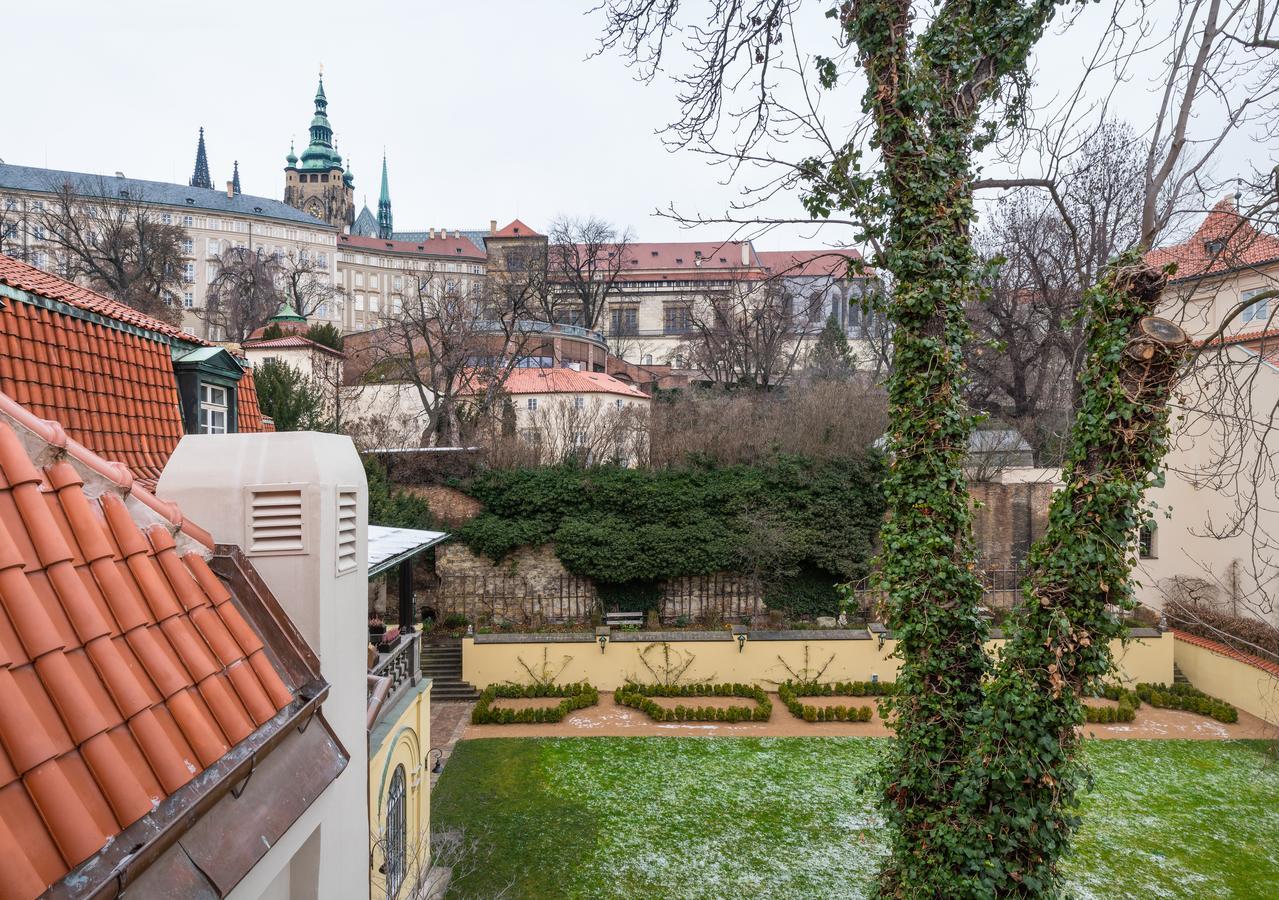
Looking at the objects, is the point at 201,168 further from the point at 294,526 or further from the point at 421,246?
the point at 294,526

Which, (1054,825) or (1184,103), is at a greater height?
(1184,103)

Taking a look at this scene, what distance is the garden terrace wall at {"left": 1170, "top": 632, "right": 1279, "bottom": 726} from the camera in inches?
661

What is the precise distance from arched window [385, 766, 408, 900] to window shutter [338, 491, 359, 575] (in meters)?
5.06

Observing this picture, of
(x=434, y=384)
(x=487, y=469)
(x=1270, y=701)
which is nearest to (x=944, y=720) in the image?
(x=1270, y=701)

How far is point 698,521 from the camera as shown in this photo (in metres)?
22.9

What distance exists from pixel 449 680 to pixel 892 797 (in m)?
15.4

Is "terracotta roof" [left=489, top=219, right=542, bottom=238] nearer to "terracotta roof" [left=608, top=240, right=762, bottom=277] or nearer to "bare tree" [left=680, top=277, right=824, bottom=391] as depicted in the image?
"terracotta roof" [left=608, top=240, right=762, bottom=277]

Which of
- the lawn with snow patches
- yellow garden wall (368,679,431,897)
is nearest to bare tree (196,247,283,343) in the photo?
the lawn with snow patches

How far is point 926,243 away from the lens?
229 inches

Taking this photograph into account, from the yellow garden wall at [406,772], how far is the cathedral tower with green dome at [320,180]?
83183 mm

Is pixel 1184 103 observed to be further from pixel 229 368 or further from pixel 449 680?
pixel 449 680

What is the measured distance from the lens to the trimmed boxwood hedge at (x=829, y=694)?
672 inches

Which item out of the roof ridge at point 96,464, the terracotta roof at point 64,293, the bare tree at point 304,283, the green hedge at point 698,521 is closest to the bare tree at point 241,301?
the bare tree at point 304,283

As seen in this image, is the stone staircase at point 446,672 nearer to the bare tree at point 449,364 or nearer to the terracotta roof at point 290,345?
the bare tree at point 449,364
